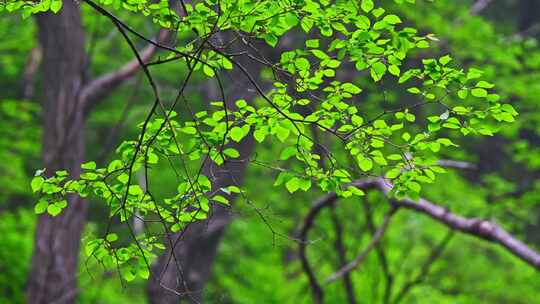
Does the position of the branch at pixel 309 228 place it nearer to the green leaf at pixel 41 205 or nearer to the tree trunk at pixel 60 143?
the tree trunk at pixel 60 143

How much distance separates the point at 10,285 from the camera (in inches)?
311

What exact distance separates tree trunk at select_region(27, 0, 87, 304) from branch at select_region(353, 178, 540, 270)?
2.81 m

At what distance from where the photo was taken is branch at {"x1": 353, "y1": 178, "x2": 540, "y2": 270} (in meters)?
4.45

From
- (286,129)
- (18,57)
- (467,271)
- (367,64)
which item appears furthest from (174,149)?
(467,271)

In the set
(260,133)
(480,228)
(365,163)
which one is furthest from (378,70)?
(480,228)

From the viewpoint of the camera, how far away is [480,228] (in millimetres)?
4727

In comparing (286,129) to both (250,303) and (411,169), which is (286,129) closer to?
(411,169)

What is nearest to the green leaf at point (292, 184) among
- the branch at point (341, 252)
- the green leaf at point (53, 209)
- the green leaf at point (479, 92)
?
the green leaf at point (479, 92)

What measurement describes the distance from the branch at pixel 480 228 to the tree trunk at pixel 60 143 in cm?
281

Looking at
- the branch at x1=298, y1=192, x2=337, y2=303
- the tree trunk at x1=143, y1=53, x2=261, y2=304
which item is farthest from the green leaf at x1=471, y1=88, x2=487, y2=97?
the tree trunk at x1=143, y1=53, x2=261, y2=304

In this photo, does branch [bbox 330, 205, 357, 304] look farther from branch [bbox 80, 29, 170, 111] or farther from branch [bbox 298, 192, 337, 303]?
branch [bbox 80, 29, 170, 111]

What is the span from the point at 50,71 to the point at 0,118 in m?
3.62

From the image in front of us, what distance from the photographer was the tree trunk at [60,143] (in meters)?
6.56

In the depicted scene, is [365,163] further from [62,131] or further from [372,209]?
[372,209]
